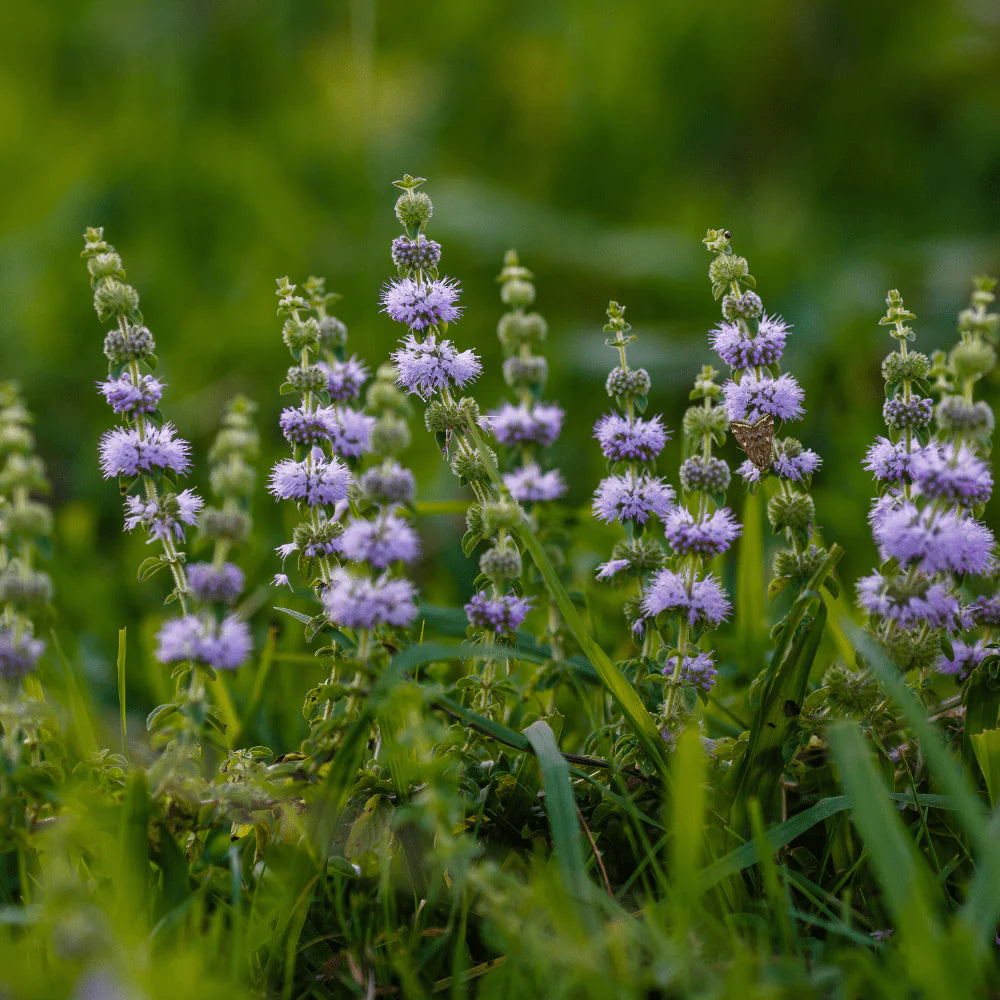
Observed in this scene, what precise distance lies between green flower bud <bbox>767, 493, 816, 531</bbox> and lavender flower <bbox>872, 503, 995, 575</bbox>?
0.54 ft

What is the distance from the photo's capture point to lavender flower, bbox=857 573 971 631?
57.8 inches

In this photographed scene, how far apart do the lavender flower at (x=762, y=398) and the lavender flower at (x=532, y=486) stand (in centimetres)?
28

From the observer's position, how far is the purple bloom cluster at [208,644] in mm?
1291

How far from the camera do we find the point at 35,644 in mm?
1275

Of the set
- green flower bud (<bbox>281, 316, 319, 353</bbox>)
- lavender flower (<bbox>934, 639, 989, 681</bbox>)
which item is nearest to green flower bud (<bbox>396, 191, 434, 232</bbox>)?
green flower bud (<bbox>281, 316, 319, 353</bbox>)

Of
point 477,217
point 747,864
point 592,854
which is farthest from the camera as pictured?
point 477,217

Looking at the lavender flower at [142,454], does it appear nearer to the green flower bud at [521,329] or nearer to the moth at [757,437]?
the green flower bud at [521,329]

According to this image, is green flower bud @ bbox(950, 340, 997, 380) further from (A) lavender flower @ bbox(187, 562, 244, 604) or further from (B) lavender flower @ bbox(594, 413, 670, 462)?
(A) lavender flower @ bbox(187, 562, 244, 604)

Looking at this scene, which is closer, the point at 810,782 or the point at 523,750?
the point at 523,750

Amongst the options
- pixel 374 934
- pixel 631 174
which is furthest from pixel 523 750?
pixel 631 174

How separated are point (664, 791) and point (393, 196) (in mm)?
3729

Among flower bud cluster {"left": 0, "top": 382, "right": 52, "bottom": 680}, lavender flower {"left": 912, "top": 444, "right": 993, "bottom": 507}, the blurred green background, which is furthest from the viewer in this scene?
the blurred green background

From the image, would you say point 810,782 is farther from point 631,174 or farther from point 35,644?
point 631,174

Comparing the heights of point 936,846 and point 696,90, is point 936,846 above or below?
below
